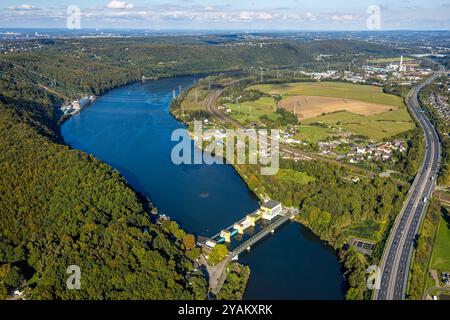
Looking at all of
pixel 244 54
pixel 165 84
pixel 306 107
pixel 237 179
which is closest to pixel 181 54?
pixel 244 54

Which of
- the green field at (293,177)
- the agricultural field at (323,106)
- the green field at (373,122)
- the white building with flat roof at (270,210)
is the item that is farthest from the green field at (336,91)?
the white building with flat roof at (270,210)

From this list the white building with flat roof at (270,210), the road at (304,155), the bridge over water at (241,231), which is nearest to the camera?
the bridge over water at (241,231)

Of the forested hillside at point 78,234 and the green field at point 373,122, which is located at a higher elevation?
the green field at point 373,122

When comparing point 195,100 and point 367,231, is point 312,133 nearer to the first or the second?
point 367,231

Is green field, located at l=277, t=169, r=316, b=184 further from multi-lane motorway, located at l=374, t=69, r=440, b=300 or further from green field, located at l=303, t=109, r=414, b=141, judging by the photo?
green field, located at l=303, t=109, r=414, b=141

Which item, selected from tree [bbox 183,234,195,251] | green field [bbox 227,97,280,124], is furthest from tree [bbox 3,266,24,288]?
green field [bbox 227,97,280,124]

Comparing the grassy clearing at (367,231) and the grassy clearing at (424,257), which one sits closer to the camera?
the grassy clearing at (424,257)

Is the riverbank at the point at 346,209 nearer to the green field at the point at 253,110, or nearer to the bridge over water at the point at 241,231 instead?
the bridge over water at the point at 241,231
